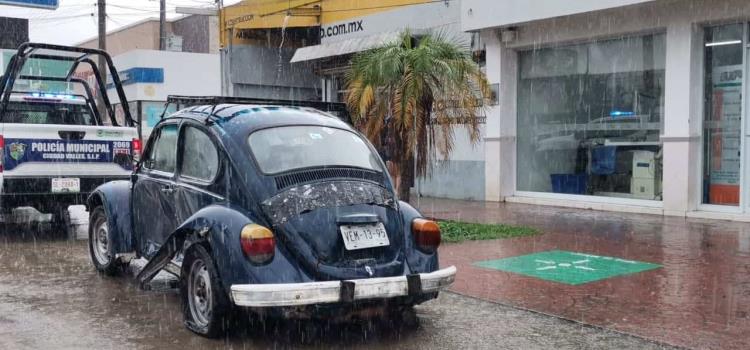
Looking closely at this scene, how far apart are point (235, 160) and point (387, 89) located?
552 centimetres

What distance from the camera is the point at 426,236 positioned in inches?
221

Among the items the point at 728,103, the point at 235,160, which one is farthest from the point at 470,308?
the point at 728,103

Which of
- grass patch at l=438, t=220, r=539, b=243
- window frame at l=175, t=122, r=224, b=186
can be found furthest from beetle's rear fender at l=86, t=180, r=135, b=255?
grass patch at l=438, t=220, r=539, b=243

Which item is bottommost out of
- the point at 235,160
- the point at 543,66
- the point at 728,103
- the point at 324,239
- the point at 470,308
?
the point at 470,308

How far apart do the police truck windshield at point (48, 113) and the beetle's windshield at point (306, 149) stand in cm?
664

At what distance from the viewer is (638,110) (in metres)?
12.8

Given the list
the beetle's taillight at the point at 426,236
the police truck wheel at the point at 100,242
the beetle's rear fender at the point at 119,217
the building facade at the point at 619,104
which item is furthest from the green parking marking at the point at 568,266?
the building facade at the point at 619,104

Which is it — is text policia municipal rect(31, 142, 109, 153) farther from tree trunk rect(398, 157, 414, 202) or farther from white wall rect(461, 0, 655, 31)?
white wall rect(461, 0, 655, 31)

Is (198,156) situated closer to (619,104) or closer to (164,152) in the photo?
(164,152)

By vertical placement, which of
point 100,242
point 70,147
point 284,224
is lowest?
point 100,242

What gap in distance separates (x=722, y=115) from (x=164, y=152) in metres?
8.74

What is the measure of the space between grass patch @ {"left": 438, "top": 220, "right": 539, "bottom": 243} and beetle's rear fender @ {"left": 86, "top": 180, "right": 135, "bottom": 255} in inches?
164

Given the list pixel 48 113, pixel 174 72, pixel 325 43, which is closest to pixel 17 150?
pixel 48 113

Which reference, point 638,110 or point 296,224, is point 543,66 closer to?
point 638,110
